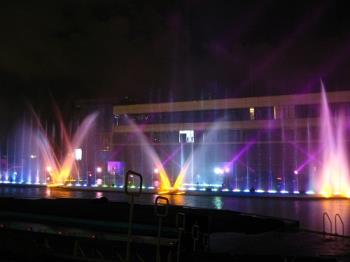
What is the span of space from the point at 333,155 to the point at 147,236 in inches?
1578

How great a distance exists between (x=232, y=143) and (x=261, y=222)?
43.9 m

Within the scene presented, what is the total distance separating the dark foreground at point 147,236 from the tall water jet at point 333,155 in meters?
24.4

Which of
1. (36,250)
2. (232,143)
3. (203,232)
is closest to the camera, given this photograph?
(36,250)

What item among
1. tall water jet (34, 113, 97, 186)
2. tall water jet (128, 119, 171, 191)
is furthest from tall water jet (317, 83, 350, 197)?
tall water jet (34, 113, 97, 186)

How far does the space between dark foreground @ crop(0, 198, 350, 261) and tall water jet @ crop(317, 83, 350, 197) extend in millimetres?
24362

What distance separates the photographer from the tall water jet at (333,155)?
43250 millimetres

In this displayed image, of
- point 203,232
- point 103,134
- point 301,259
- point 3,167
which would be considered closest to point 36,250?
point 203,232

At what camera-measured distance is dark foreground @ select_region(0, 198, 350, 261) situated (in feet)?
33.3

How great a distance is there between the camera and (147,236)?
1480cm

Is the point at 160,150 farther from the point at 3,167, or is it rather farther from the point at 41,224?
the point at 41,224

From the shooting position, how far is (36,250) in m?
10.1

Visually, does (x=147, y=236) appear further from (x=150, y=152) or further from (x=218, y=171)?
(x=150, y=152)

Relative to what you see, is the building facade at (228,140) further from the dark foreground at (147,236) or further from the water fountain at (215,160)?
the dark foreground at (147,236)

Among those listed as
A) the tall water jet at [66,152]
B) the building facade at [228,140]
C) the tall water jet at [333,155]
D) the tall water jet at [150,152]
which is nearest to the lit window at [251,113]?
the building facade at [228,140]
